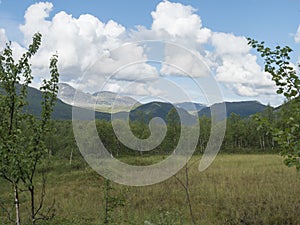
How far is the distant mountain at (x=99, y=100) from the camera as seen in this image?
4.64m

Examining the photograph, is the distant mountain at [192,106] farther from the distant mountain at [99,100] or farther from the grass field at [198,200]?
the grass field at [198,200]

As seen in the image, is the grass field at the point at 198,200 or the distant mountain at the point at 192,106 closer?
the distant mountain at the point at 192,106

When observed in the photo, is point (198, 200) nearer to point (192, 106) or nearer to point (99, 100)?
point (192, 106)

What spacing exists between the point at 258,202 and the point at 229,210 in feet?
4.72

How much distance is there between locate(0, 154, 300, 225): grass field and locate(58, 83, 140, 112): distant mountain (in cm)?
287

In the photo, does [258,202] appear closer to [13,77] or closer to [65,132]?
[13,77]

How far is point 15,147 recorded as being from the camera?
13.8 ft

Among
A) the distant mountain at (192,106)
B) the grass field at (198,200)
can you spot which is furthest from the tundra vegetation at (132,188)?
the distant mountain at (192,106)

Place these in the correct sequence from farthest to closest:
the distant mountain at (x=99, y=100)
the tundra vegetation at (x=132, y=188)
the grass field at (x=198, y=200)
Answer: the grass field at (x=198, y=200)
the distant mountain at (x=99, y=100)
the tundra vegetation at (x=132, y=188)

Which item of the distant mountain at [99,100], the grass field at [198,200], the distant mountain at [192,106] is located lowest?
the grass field at [198,200]

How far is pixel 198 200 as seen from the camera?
1293 cm

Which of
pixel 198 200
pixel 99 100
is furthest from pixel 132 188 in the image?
pixel 99 100

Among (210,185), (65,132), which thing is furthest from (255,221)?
(65,132)

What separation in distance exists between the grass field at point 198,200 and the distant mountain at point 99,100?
287 centimetres
